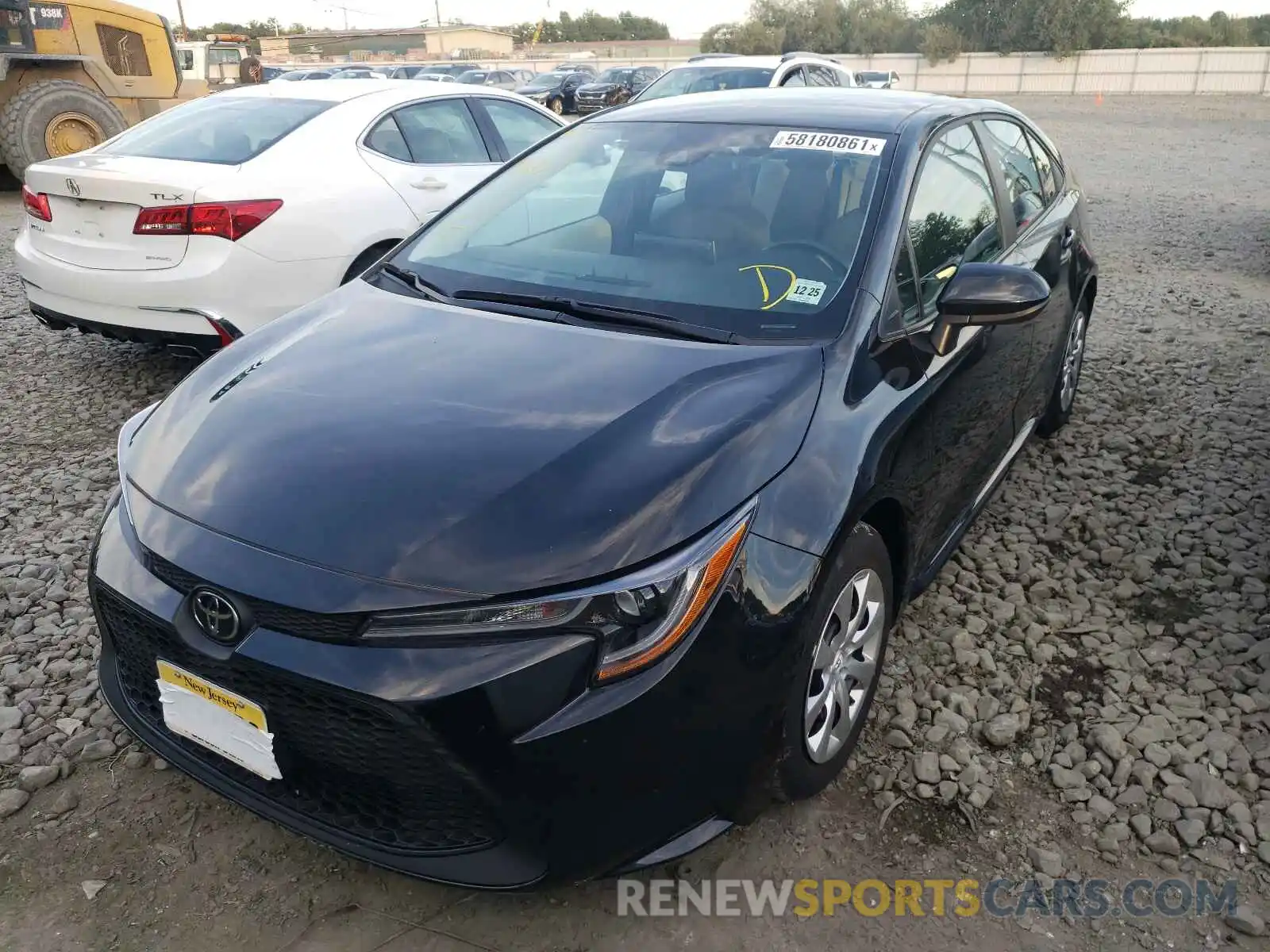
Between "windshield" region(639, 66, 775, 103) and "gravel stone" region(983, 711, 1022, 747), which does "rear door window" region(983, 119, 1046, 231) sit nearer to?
"gravel stone" region(983, 711, 1022, 747)

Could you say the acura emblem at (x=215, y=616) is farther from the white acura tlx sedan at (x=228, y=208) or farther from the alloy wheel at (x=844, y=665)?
the white acura tlx sedan at (x=228, y=208)

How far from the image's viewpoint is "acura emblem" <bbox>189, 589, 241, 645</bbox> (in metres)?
1.84

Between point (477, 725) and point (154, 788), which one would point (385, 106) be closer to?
point (154, 788)

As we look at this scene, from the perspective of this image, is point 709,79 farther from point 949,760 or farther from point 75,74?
point 949,760

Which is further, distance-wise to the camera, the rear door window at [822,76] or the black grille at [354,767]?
the rear door window at [822,76]

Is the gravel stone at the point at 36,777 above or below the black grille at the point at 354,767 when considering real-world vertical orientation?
below

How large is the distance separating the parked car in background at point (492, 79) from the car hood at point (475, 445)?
92.3 feet

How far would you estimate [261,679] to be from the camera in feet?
5.96

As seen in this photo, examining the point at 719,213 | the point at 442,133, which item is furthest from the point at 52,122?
the point at 719,213

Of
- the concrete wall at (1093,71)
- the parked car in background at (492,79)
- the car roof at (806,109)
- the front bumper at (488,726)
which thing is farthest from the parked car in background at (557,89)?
the front bumper at (488,726)

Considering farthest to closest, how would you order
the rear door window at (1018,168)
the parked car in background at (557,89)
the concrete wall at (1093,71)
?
1. the concrete wall at (1093,71)
2. the parked car in background at (557,89)
3. the rear door window at (1018,168)

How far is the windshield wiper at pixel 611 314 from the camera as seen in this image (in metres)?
2.50

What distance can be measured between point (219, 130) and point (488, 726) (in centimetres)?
464

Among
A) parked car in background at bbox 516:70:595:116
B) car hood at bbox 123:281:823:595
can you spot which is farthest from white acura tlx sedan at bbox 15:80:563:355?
parked car in background at bbox 516:70:595:116
